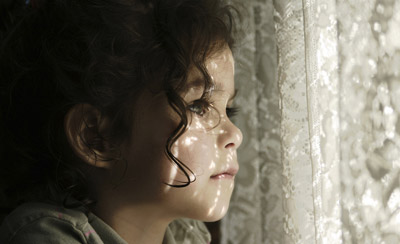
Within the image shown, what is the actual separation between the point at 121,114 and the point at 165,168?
0.15 metres

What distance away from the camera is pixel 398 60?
2.66 ft

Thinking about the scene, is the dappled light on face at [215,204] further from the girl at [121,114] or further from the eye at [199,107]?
the eye at [199,107]

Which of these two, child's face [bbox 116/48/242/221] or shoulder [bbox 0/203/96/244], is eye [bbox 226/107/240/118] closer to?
child's face [bbox 116/48/242/221]

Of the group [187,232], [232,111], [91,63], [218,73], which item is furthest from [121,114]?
[187,232]

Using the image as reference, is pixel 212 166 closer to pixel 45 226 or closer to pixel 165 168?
pixel 165 168

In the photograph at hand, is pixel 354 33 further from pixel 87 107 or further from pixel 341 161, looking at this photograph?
pixel 87 107

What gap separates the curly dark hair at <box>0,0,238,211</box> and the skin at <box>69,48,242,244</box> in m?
0.03

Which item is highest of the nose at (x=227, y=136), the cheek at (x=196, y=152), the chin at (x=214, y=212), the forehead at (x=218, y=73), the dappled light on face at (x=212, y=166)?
the forehead at (x=218, y=73)

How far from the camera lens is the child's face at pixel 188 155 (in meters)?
0.97

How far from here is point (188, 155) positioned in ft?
3.18

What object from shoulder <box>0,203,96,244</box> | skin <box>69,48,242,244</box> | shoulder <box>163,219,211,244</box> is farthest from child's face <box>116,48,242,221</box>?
shoulder <box>163,219,211,244</box>

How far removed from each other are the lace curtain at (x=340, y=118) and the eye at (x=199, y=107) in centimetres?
16

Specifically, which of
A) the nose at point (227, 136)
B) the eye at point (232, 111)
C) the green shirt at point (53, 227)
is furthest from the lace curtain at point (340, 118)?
the green shirt at point (53, 227)

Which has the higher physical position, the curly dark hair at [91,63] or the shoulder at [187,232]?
the curly dark hair at [91,63]
